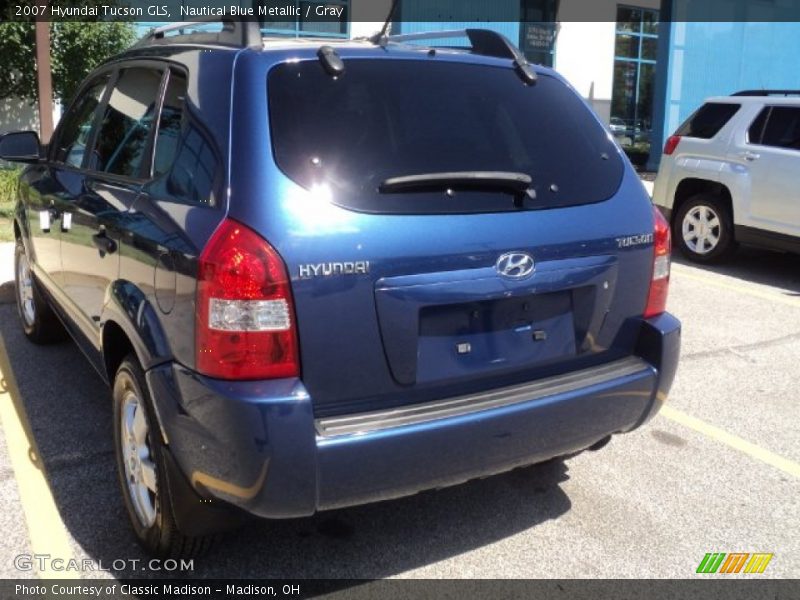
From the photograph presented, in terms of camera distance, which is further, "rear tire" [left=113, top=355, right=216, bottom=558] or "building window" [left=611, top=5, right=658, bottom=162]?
"building window" [left=611, top=5, right=658, bottom=162]

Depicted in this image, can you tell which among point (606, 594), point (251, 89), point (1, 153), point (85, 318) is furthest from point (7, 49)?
point (606, 594)

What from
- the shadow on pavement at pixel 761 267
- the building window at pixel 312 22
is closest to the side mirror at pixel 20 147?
the shadow on pavement at pixel 761 267

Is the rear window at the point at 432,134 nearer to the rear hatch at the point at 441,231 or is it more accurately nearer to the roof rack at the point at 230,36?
the rear hatch at the point at 441,231

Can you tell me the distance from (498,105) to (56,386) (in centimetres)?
303

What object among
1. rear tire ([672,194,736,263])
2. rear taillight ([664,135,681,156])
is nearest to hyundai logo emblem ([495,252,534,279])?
rear tire ([672,194,736,263])

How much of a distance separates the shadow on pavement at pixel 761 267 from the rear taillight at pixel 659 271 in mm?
4864

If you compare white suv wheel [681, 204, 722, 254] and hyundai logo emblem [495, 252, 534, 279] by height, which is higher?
hyundai logo emblem [495, 252, 534, 279]

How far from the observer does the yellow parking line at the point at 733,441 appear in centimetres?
392

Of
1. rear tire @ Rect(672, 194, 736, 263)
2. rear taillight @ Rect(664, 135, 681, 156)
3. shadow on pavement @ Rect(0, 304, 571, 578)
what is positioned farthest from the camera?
rear taillight @ Rect(664, 135, 681, 156)

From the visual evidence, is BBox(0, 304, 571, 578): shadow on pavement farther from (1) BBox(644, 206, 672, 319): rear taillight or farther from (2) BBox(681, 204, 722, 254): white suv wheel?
(2) BBox(681, 204, 722, 254): white suv wheel

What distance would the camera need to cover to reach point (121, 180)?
329 cm

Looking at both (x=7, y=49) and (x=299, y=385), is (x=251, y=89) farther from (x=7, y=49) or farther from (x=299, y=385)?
(x=7, y=49)

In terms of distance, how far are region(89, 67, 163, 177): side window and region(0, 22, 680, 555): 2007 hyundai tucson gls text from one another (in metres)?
0.03

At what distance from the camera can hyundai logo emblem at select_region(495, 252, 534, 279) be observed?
267 cm
